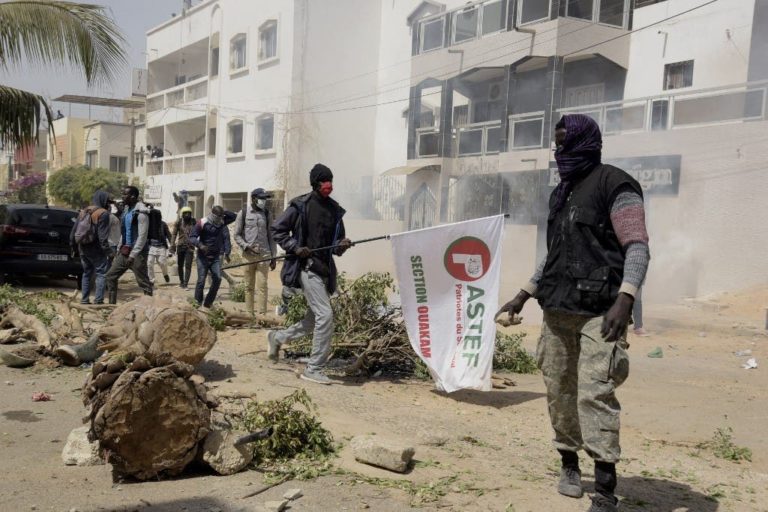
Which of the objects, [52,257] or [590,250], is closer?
[590,250]

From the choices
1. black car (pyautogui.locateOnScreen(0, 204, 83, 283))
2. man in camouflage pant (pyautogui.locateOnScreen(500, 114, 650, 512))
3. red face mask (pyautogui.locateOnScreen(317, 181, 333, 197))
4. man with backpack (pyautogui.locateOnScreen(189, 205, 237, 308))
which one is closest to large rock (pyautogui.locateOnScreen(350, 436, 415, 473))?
man in camouflage pant (pyautogui.locateOnScreen(500, 114, 650, 512))

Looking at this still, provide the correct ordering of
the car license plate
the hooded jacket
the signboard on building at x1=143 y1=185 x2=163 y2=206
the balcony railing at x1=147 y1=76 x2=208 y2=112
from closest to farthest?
the hooded jacket → the car license plate → the balcony railing at x1=147 y1=76 x2=208 y2=112 → the signboard on building at x1=143 y1=185 x2=163 y2=206

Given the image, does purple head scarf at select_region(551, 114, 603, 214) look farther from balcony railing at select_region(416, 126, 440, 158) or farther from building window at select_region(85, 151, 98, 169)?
building window at select_region(85, 151, 98, 169)

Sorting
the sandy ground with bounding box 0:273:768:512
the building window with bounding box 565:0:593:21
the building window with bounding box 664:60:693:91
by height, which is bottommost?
the sandy ground with bounding box 0:273:768:512

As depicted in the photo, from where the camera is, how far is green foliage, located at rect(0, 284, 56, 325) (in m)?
7.94

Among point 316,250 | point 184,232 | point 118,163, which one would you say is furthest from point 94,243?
point 118,163

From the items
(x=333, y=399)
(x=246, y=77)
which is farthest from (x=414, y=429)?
(x=246, y=77)

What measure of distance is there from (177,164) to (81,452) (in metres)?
32.6

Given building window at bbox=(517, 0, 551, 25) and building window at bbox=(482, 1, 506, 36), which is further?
building window at bbox=(482, 1, 506, 36)

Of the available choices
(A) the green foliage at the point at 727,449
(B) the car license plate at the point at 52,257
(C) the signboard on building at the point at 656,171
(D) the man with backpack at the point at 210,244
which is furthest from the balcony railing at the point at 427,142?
(A) the green foliage at the point at 727,449

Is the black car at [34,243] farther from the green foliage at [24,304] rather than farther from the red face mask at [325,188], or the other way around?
the red face mask at [325,188]

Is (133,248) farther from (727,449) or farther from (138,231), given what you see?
(727,449)

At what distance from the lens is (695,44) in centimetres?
1684

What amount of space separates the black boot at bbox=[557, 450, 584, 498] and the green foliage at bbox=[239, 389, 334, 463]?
4.34 ft
